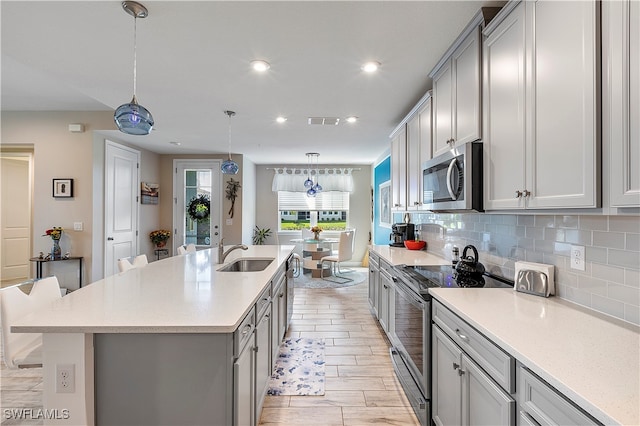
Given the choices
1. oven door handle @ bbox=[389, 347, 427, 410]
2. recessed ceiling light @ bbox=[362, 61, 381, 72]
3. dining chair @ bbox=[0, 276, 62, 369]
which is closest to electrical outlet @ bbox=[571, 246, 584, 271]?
oven door handle @ bbox=[389, 347, 427, 410]

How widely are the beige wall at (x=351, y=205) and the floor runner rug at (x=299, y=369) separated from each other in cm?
464

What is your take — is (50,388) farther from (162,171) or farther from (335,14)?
(162,171)

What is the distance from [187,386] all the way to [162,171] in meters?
6.14

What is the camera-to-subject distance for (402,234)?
13.7ft

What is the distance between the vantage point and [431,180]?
8.25 ft

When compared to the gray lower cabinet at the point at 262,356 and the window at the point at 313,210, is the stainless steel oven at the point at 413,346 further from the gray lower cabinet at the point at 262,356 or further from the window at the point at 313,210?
the window at the point at 313,210

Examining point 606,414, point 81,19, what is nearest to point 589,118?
point 606,414

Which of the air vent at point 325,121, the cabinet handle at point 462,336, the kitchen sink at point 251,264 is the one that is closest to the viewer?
the cabinet handle at point 462,336

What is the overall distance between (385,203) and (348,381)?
417 cm

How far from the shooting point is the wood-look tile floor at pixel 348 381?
6.86ft

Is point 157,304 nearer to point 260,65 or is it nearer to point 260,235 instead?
point 260,65

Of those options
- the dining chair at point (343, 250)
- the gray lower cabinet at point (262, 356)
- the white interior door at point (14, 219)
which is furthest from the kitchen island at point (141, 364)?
the white interior door at point (14, 219)

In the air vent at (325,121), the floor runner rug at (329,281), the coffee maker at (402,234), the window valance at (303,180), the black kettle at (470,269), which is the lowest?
the floor runner rug at (329,281)

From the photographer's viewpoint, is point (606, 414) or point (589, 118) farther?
point (589, 118)
